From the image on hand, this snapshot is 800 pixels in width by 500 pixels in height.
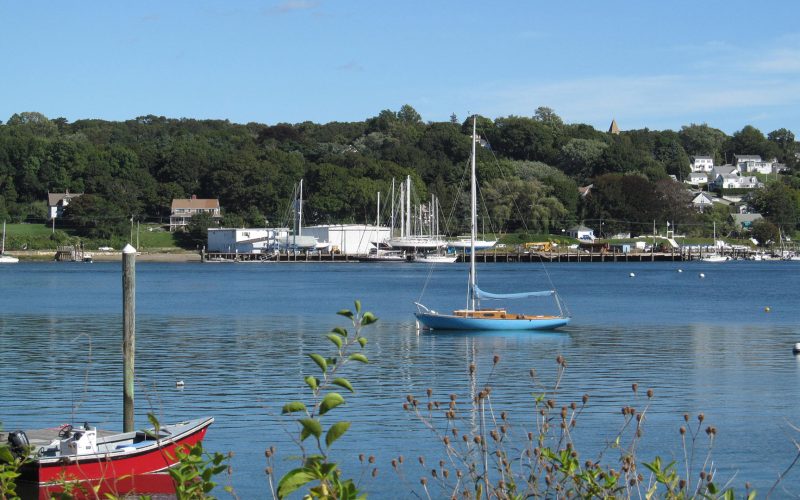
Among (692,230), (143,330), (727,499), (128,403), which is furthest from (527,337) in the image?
(692,230)

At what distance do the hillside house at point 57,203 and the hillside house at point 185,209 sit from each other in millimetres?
13668

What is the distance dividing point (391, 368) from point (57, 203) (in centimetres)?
13584

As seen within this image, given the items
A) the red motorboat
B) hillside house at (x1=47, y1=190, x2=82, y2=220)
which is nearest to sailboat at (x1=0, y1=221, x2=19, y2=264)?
hillside house at (x1=47, y1=190, x2=82, y2=220)

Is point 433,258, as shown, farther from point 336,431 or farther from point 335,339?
point 336,431

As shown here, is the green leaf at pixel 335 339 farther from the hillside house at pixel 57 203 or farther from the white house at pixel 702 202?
the white house at pixel 702 202

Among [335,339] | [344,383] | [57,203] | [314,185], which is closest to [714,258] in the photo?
[314,185]

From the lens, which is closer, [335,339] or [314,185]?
[335,339]

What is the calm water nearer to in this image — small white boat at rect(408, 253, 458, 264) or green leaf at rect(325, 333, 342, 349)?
green leaf at rect(325, 333, 342, 349)

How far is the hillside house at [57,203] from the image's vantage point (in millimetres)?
156250

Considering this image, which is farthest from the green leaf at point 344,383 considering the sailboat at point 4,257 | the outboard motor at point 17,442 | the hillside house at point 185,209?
the hillside house at point 185,209

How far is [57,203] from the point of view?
159 metres

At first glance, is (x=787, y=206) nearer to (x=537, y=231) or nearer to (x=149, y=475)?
(x=537, y=231)

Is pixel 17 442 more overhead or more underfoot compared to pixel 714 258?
more underfoot

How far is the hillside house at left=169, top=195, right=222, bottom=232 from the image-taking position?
157 m
